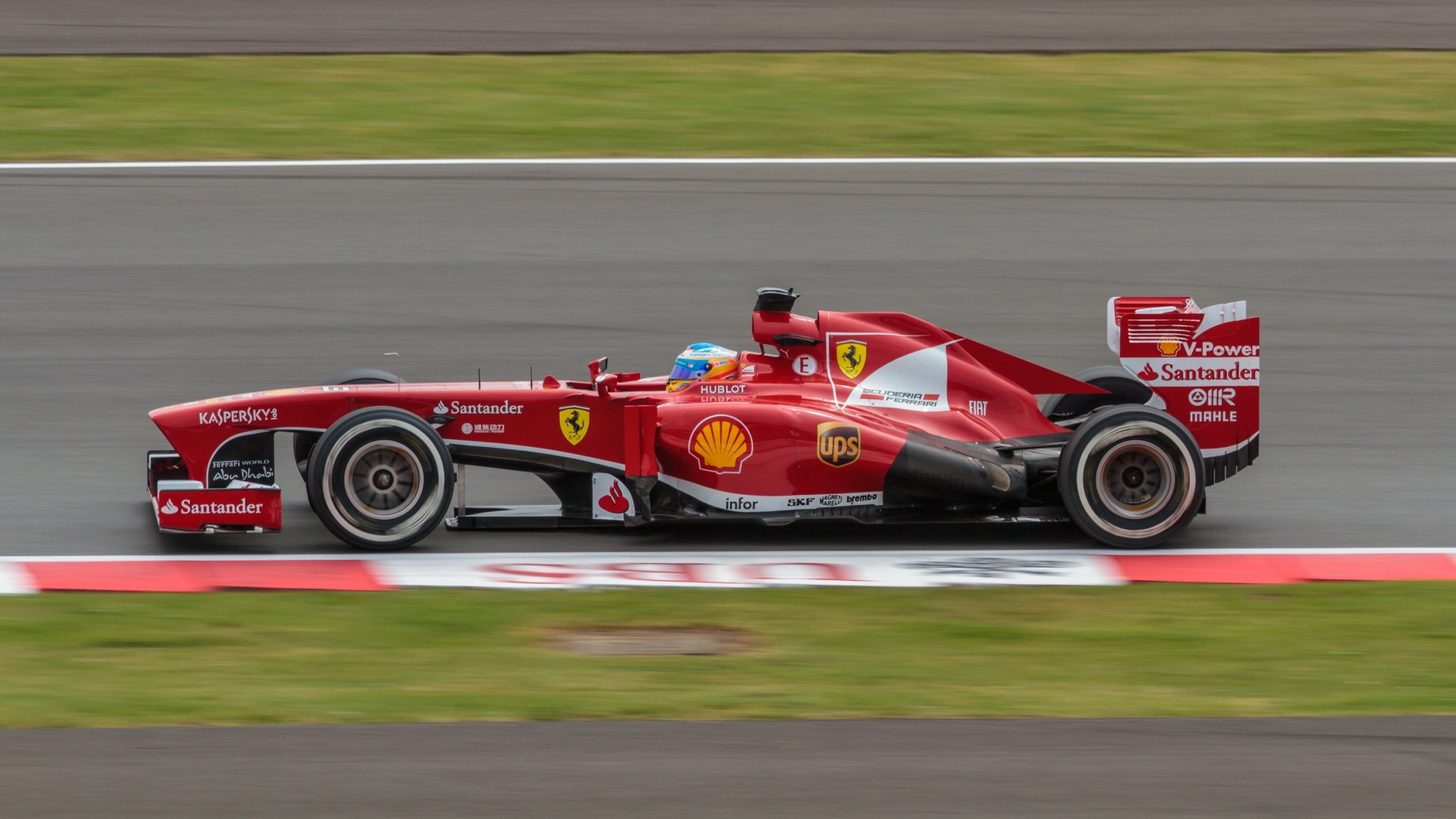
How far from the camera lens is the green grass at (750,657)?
6.47 m

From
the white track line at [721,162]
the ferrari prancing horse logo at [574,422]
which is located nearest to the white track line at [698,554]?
the ferrari prancing horse logo at [574,422]

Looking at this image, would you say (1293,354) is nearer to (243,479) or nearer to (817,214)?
(817,214)

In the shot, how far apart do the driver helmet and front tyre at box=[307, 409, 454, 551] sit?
125 cm

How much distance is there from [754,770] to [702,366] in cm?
359

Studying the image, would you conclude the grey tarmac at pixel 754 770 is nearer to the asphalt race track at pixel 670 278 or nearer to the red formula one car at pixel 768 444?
the red formula one car at pixel 768 444

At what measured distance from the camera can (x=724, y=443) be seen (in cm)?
862

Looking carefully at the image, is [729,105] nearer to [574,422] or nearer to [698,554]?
[574,422]

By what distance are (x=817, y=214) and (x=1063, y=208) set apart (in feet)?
6.32

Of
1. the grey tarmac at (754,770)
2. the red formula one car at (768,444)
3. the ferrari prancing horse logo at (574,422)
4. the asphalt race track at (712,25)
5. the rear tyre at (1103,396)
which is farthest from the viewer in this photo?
the asphalt race track at (712,25)

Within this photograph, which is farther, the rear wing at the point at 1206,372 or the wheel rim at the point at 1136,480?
the rear wing at the point at 1206,372

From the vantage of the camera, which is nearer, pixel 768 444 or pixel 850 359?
pixel 768 444

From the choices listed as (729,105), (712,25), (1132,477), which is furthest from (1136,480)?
(712,25)

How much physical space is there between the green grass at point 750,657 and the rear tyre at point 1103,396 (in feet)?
4.78

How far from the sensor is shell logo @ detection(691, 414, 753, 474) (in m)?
8.61
